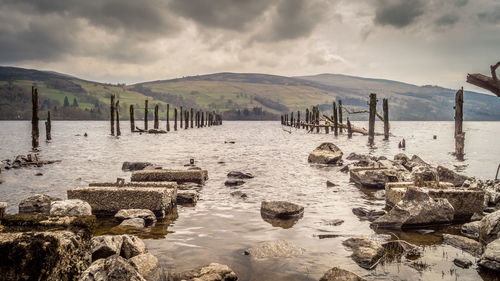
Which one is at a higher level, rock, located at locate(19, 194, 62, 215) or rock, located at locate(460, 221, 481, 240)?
rock, located at locate(460, 221, 481, 240)

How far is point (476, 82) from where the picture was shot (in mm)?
5941

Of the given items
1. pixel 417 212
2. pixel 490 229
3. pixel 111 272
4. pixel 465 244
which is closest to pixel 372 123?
pixel 417 212

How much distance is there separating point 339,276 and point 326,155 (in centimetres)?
1442

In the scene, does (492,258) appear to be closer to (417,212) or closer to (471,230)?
(471,230)

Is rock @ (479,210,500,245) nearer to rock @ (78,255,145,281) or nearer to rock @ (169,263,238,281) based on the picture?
rock @ (169,263,238,281)

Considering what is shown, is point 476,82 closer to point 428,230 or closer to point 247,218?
point 428,230

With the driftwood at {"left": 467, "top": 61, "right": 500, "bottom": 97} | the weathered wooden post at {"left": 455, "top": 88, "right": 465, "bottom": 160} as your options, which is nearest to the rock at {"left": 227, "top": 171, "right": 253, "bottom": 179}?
the driftwood at {"left": 467, "top": 61, "right": 500, "bottom": 97}

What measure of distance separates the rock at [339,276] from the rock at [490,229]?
2929mm

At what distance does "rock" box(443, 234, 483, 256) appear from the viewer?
5327 mm

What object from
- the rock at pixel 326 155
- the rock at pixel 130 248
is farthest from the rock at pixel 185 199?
the rock at pixel 326 155

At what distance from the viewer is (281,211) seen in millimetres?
7633

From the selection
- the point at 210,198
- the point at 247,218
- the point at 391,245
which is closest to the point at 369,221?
the point at 391,245

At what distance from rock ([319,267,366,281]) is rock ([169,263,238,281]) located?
125cm

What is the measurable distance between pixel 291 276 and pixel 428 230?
361cm
